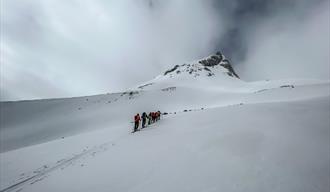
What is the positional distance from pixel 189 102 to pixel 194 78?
4000cm

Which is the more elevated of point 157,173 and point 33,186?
point 157,173

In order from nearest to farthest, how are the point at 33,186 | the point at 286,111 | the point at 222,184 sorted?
1. the point at 222,184
2. the point at 33,186
3. the point at 286,111

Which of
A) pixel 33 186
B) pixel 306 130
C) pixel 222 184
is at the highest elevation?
pixel 306 130

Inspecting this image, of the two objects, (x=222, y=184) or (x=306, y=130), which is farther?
(x=306, y=130)

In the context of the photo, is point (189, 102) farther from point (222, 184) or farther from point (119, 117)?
point (222, 184)

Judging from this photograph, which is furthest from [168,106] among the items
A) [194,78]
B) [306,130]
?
[194,78]

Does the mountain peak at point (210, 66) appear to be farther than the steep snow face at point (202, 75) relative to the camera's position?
Yes

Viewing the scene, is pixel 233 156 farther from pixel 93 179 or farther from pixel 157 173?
pixel 93 179

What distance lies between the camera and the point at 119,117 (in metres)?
31.6

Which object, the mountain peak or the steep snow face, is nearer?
the steep snow face

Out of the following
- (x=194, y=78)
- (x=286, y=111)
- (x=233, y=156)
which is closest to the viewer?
(x=233, y=156)

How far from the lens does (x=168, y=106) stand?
1454 inches

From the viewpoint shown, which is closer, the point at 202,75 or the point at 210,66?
the point at 202,75

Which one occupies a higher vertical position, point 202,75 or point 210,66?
point 210,66
